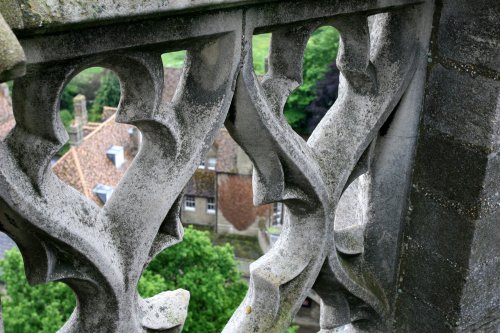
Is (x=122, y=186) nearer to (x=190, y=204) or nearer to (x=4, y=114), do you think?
(x=4, y=114)

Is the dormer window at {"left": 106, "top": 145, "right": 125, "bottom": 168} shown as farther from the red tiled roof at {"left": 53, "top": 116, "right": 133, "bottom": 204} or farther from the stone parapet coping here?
the stone parapet coping

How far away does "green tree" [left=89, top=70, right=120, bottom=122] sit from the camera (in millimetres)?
39312

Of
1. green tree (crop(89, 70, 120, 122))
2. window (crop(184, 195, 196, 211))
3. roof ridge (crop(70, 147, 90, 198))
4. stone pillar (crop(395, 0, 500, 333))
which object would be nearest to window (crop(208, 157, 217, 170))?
window (crop(184, 195, 196, 211))

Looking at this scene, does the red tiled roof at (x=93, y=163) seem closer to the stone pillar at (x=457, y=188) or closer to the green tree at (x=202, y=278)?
the green tree at (x=202, y=278)

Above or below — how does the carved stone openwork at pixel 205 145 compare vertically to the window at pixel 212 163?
above

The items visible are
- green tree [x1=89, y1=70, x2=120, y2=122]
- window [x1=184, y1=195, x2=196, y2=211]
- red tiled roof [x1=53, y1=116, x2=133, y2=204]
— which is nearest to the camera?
red tiled roof [x1=53, y1=116, x2=133, y2=204]

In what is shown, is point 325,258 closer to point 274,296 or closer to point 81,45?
point 274,296

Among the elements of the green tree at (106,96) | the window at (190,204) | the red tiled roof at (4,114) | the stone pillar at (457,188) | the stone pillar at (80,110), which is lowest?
the window at (190,204)

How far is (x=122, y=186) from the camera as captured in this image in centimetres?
184

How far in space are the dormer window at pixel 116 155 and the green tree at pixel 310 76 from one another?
11253 mm

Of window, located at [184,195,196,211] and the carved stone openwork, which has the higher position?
the carved stone openwork

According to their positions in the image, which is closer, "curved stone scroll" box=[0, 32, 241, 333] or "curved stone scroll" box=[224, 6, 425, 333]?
"curved stone scroll" box=[0, 32, 241, 333]

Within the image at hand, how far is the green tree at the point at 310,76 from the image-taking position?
116 feet

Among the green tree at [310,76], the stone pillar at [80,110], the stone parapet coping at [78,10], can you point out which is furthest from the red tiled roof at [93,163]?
the stone parapet coping at [78,10]
